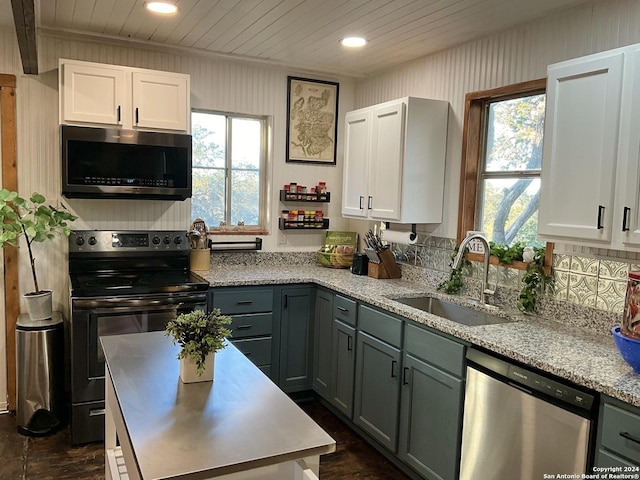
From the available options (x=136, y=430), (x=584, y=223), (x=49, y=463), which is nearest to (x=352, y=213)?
(x=584, y=223)

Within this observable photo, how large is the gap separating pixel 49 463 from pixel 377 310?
2003mm

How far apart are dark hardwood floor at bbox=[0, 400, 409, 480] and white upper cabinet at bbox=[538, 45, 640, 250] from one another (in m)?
1.61

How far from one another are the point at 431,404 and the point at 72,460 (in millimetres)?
2007

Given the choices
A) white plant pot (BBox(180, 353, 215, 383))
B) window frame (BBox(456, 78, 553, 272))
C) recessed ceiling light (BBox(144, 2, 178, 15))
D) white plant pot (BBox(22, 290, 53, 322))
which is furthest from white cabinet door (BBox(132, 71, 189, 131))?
white plant pot (BBox(180, 353, 215, 383))

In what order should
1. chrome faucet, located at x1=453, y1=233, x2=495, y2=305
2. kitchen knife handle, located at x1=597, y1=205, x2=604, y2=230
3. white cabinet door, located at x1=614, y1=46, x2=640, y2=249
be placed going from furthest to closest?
chrome faucet, located at x1=453, y1=233, x2=495, y2=305, kitchen knife handle, located at x1=597, y1=205, x2=604, y2=230, white cabinet door, located at x1=614, y1=46, x2=640, y2=249

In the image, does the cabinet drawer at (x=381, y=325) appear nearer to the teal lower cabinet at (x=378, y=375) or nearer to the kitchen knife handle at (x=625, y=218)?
the teal lower cabinet at (x=378, y=375)

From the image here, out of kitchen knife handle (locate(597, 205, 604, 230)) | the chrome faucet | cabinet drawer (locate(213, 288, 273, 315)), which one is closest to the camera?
kitchen knife handle (locate(597, 205, 604, 230))

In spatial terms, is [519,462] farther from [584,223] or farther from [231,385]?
[231,385]

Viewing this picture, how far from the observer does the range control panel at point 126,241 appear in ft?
11.6

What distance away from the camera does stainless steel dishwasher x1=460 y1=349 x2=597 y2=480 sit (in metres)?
1.88

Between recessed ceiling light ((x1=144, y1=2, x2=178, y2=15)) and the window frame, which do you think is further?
the window frame

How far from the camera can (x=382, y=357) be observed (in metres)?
2.97

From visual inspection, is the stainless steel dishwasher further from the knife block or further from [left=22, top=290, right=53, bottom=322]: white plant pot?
[left=22, top=290, right=53, bottom=322]: white plant pot

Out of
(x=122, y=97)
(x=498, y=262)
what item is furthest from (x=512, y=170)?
(x=122, y=97)
